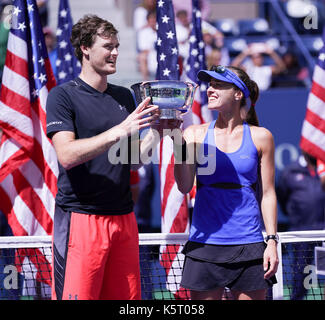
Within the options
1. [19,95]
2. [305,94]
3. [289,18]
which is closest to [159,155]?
[19,95]

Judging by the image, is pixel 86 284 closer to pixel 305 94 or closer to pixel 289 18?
pixel 305 94

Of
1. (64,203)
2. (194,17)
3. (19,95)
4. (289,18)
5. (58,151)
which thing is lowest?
(64,203)

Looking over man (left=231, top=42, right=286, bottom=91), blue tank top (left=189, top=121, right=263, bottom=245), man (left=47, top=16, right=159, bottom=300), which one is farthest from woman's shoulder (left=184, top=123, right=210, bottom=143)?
man (left=231, top=42, right=286, bottom=91)

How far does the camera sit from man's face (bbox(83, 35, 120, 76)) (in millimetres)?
3689

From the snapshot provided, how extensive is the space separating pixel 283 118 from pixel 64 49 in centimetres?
384

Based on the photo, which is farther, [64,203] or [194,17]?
[194,17]

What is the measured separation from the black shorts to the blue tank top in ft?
0.18

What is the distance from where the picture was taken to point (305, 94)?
9414mm

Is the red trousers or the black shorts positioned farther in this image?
the black shorts

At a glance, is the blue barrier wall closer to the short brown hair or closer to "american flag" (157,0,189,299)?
"american flag" (157,0,189,299)

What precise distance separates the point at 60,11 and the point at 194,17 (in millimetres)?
1294

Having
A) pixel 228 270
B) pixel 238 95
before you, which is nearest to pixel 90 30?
pixel 238 95

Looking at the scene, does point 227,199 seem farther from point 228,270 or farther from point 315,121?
point 315,121

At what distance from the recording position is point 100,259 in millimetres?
3561
